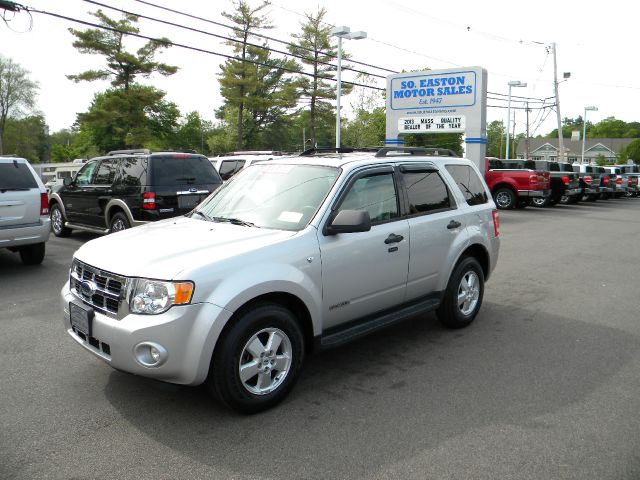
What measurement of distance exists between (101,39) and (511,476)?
43.0 meters

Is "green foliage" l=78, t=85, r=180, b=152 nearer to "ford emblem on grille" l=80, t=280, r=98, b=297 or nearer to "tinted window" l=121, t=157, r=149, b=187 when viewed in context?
"tinted window" l=121, t=157, r=149, b=187

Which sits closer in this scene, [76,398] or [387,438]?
[387,438]

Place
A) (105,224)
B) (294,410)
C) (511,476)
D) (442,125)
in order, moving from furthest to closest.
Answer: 1. (442,125)
2. (105,224)
3. (294,410)
4. (511,476)

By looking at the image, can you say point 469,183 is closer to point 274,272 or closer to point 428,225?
point 428,225

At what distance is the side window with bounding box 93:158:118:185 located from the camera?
10.5 m

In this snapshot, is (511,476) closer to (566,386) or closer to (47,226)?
(566,386)

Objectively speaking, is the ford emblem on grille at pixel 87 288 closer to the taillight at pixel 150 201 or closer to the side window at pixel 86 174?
the taillight at pixel 150 201

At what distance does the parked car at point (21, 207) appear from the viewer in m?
8.20

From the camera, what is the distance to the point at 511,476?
→ 3006mm

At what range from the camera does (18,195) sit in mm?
8320

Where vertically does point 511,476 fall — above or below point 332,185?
below

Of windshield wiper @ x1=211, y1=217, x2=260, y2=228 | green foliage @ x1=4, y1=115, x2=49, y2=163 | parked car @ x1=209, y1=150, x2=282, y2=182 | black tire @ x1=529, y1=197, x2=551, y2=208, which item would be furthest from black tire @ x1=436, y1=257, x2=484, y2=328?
green foliage @ x1=4, y1=115, x2=49, y2=163

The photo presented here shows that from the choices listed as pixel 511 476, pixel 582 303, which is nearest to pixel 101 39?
pixel 582 303

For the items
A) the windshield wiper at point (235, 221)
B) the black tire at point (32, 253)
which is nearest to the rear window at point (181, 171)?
the black tire at point (32, 253)
